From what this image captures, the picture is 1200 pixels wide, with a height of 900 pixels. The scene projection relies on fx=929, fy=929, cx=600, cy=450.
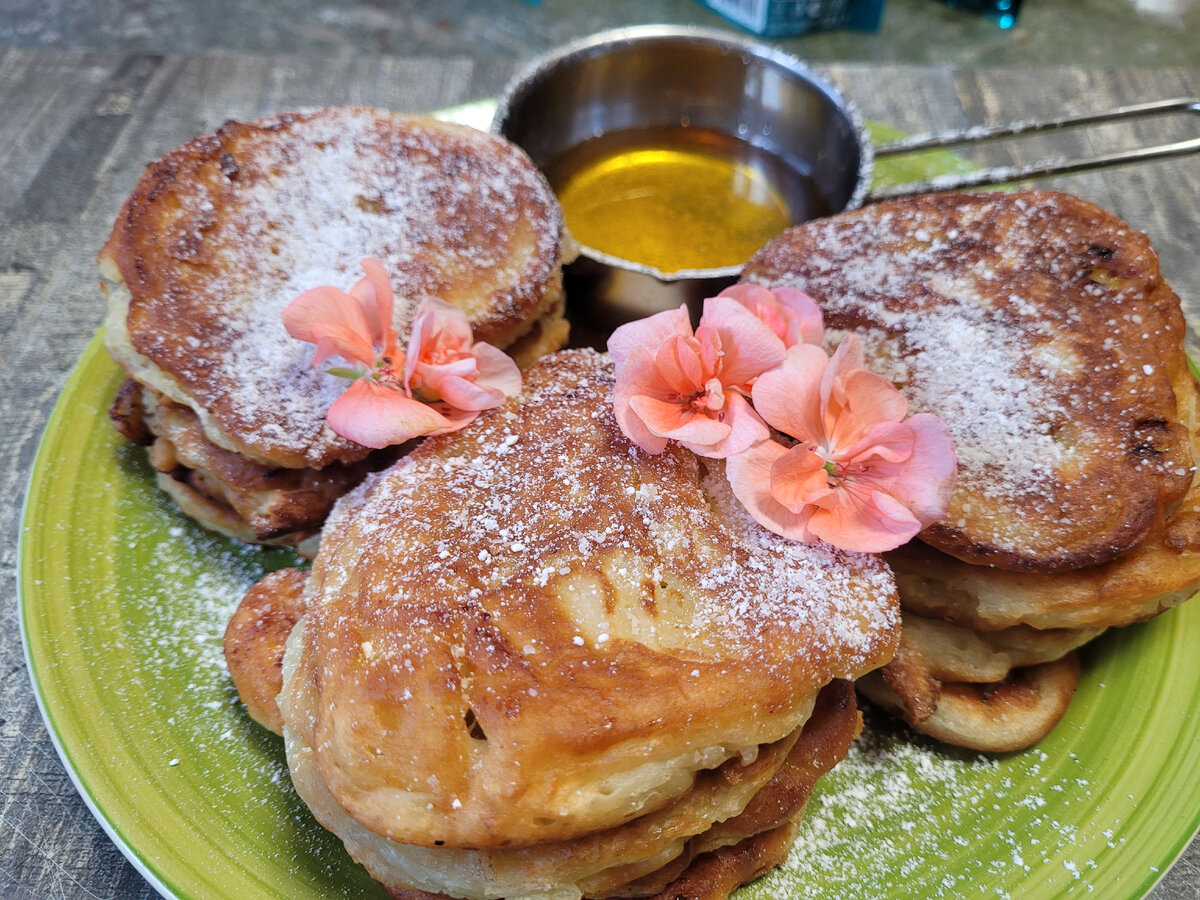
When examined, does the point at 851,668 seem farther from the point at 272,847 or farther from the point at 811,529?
the point at 272,847

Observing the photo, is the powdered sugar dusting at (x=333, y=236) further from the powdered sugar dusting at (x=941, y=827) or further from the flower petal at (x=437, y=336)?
the powdered sugar dusting at (x=941, y=827)

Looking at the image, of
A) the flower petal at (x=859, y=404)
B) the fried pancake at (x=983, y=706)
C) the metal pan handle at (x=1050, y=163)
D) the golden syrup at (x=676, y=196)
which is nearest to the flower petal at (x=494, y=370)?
the flower petal at (x=859, y=404)

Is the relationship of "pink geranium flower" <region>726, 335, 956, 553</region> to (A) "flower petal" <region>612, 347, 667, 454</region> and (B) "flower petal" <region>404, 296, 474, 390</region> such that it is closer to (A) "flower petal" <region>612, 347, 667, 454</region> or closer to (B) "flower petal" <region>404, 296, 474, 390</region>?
(A) "flower petal" <region>612, 347, 667, 454</region>

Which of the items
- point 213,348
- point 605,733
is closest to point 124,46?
point 213,348

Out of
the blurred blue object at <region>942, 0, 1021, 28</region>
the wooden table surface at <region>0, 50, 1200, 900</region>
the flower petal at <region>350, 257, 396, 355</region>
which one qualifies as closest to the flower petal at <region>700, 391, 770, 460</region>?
the flower petal at <region>350, 257, 396, 355</region>

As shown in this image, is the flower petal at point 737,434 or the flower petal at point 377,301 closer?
the flower petal at point 737,434
